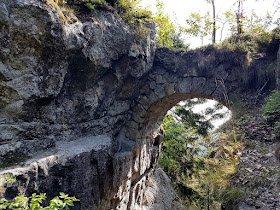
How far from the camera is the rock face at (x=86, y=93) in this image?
8.09 feet

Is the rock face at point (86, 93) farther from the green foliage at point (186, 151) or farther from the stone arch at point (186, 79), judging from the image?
the green foliage at point (186, 151)

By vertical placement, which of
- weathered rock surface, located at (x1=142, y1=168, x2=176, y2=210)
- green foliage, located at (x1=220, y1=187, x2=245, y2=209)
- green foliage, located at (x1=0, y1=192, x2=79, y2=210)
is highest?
green foliage, located at (x1=0, y1=192, x2=79, y2=210)

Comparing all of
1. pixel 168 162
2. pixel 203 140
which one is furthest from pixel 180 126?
pixel 168 162

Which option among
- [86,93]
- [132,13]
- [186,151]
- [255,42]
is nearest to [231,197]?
[86,93]

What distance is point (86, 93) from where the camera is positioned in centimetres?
359

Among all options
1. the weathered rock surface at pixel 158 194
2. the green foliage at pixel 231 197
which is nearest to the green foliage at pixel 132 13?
the green foliage at pixel 231 197

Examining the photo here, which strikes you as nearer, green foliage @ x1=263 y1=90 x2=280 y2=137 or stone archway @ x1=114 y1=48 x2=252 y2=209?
green foliage @ x1=263 y1=90 x2=280 y2=137

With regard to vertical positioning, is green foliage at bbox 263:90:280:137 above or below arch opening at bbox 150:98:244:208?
above

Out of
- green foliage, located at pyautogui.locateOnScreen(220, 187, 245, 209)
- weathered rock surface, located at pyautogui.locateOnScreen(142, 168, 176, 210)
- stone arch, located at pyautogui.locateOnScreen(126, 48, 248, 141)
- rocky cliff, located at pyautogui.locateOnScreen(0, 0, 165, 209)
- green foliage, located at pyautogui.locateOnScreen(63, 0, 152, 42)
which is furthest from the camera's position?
weathered rock surface, located at pyautogui.locateOnScreen(142, 168, 176, 210)

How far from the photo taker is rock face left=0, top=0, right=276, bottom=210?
8.09 feet

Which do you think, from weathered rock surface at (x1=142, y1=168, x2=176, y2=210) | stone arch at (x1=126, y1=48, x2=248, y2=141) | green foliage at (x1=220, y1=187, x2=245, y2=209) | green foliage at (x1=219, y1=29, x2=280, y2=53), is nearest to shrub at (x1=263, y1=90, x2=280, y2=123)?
stone arch at (x1=126, y1=48, x2=248, y2=141)

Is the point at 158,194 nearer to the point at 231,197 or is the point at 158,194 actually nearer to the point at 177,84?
the point at 177,84

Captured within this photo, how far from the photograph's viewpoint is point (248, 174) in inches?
127

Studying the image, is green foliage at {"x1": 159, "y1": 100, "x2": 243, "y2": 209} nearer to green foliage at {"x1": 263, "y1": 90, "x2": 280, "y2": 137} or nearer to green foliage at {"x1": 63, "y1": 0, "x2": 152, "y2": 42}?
green foliage at {"x1": 263, "y1": 90, "x2": 280, "y2": 137}
